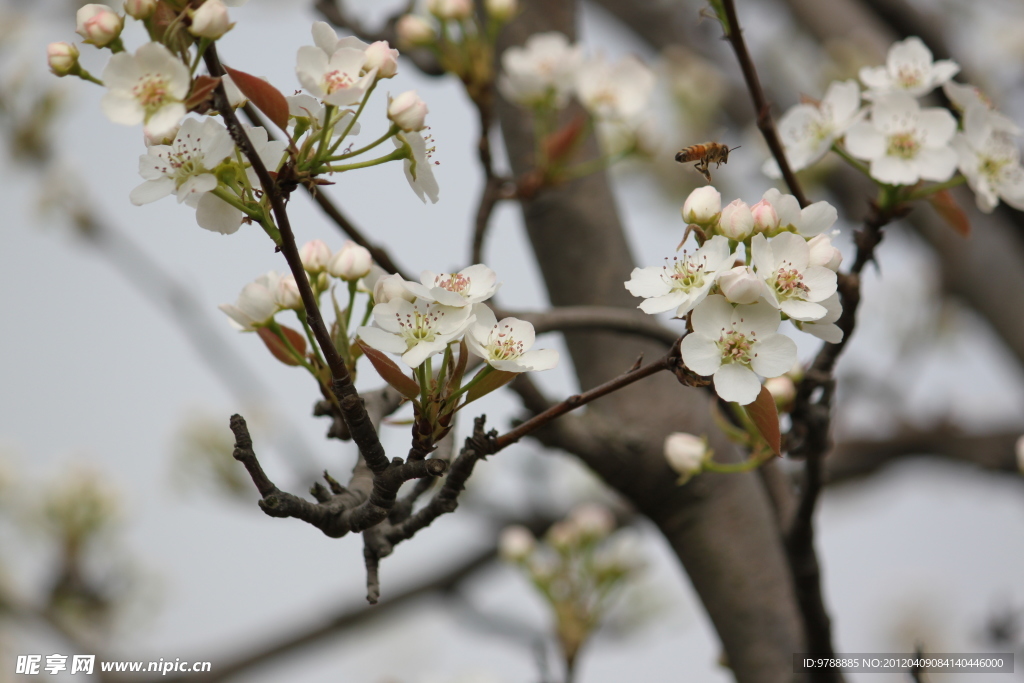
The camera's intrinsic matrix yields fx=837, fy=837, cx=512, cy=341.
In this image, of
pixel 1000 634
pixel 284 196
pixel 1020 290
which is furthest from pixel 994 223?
pixel 284 196

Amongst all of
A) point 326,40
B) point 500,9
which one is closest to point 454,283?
point 326,40

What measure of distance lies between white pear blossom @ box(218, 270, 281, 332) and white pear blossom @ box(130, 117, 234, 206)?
15 centimetres

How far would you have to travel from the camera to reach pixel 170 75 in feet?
1.77

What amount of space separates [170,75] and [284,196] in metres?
0.10

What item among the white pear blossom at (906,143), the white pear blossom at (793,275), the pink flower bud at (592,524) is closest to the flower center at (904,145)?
the white pear blossom at (906,143)

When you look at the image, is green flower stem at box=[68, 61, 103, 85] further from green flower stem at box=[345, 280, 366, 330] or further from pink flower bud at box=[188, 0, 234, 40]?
green flower stem at box=[345, 280, 366, 330]

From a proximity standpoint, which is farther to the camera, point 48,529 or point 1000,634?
point 48,529

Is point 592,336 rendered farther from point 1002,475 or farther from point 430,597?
point 1002,475

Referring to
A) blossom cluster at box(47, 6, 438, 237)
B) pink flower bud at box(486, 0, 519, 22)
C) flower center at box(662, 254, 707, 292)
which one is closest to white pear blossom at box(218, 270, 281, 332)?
blossom cluster at box(47, 6, 438, 237)

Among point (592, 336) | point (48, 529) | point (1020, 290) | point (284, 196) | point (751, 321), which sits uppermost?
point (1020, 290)

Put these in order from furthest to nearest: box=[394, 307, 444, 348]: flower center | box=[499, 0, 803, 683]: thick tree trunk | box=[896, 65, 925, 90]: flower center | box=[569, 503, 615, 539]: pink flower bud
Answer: box=[569, 503, 615, 539]: pink flower bud → box=[499, 0, 803, 683]: thick tree trunk → box=[896, 65, 925, 90]: flower center → box=[394, 307, 444, 348]: flower center

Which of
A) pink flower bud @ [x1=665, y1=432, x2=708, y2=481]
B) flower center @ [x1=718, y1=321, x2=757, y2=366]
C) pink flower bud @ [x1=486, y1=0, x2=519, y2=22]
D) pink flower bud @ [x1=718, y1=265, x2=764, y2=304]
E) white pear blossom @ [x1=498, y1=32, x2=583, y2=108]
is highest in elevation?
pink flower bud @ [x1=486, y1=0, x2=519, y2=22]

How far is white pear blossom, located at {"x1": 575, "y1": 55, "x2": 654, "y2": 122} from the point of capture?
1.48 meters

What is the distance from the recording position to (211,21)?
525mm
